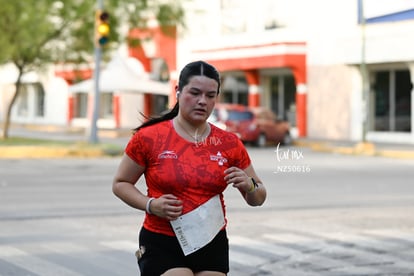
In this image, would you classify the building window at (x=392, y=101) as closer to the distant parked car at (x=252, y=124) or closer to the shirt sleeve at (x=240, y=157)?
the distant parked car at (x=252, y=124)

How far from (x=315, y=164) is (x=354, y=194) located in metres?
8.57

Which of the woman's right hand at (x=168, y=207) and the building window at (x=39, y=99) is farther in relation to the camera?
the building window at (x=39, y=99)

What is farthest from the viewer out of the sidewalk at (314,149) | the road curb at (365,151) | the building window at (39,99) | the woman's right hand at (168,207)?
the building window at (39,99)

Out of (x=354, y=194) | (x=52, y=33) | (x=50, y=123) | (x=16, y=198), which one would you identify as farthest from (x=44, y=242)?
(x=50, y=123)

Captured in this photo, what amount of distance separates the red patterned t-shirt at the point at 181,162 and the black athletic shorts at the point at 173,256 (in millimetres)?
57

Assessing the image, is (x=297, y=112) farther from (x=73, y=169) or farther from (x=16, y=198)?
(x=16, y=198)

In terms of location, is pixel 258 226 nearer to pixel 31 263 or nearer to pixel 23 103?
pixel 31 263

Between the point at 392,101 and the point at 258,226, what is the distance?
2608cm

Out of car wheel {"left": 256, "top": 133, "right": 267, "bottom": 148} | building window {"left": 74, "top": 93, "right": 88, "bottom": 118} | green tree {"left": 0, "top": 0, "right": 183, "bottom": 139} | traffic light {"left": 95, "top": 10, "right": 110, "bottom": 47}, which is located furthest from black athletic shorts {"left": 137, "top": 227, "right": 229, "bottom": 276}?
building window {"left": 74, "top": 93, "right": 88, "bottom": 118}

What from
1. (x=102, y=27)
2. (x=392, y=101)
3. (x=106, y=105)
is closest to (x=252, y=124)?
(x=392, y=101)

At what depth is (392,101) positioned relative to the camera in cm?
3825

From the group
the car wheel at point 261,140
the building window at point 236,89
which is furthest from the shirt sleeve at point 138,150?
the building window at point 236,89

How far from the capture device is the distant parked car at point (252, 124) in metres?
36.2

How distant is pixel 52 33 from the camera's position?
32.0m
